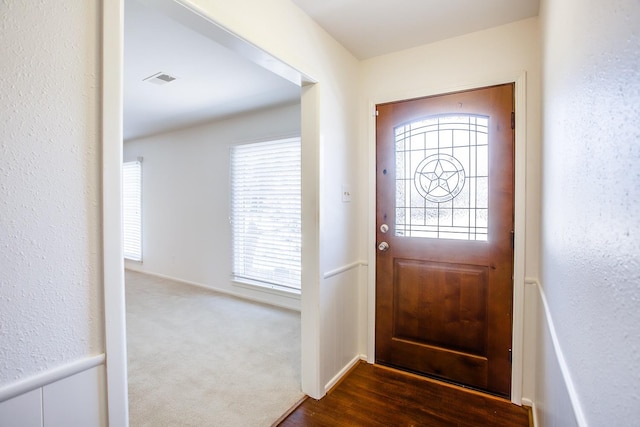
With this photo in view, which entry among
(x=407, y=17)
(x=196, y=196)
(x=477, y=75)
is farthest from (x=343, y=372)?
(x=196, y=196)

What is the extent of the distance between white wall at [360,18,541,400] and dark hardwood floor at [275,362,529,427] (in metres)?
0.28

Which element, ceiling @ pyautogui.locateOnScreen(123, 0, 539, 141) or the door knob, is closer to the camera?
ceiling @ pyautogui.locateOnScreen(123, 0, 539, 141)

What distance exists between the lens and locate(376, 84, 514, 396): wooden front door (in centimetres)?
214

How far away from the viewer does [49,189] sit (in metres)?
0.89

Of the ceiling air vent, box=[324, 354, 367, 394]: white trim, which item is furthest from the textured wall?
the ceiling air vent

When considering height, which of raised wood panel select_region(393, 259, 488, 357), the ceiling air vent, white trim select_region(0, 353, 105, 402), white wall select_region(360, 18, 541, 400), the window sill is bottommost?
the window sill

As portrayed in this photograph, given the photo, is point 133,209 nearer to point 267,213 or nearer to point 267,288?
point 267,213

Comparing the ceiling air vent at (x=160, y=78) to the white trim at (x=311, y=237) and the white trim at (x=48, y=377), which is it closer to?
the white trim at (x=311, y=237)

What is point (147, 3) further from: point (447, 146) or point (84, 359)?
point (447, 146)

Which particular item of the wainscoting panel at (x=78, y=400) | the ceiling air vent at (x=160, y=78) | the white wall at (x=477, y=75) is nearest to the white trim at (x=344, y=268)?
the white wall at (x=477, y=75)

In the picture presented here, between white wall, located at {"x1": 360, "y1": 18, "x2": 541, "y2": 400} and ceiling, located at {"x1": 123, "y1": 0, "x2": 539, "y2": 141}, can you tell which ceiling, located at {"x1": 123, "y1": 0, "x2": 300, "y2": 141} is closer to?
ceiling, located at {"x1": 123, "y1": 0, "x2": 539, "y2": 141}

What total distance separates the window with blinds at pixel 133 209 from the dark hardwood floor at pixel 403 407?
509cm

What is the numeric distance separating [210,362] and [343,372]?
1120 mm

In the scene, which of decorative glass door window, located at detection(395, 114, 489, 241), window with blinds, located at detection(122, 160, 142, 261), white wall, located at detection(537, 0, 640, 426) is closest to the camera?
white wall, located at detection(537, 0, 640, 426)
